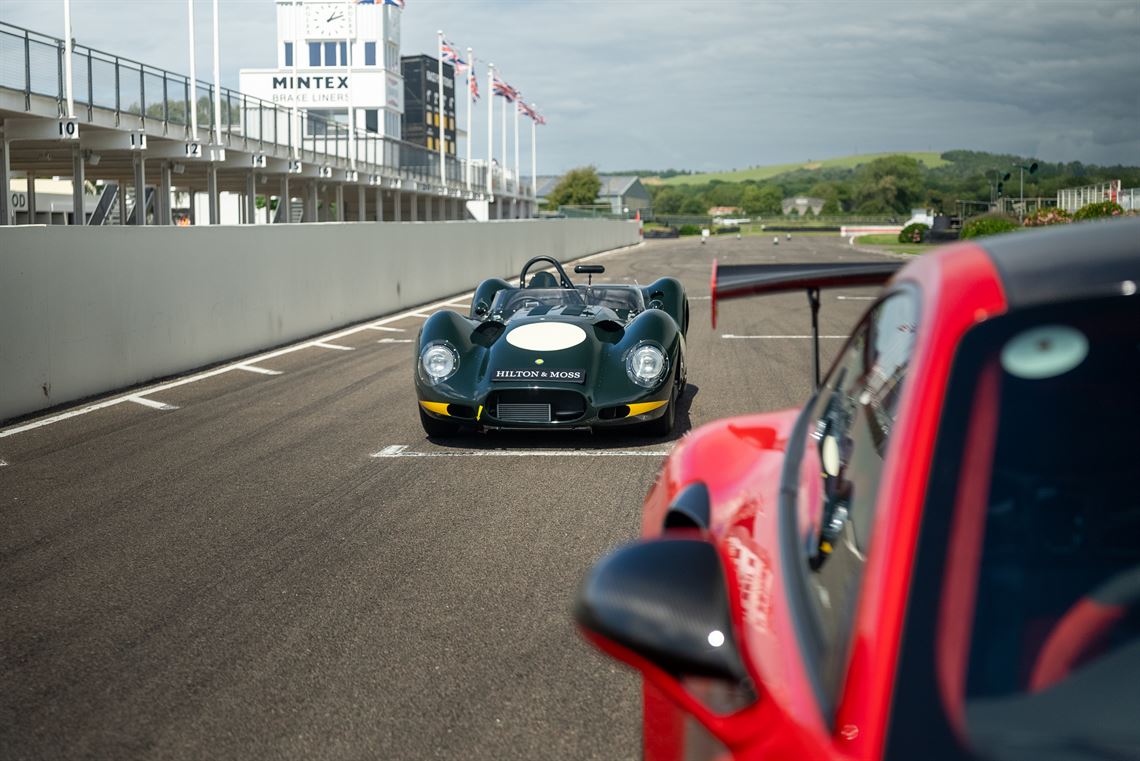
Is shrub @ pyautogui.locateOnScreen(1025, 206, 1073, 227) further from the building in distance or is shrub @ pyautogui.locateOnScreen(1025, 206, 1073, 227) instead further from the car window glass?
the building in distance

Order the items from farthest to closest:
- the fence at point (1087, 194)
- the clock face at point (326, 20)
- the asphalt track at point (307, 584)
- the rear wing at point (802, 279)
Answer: the clock face at point (326, 20), the fence at point (1087, 194), the asphalt track at point (307, 584), the rear wing at point (802, 279)

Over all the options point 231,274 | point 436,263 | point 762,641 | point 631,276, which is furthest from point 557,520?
point 631,276

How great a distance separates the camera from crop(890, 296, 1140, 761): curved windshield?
1512 millimetres

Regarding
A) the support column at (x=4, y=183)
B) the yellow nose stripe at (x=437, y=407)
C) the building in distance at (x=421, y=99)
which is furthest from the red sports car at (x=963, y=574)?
the building in distance at (x=421, y=99)

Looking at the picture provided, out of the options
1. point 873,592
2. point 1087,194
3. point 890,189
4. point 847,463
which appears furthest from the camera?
point 890,189

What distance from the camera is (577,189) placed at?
15500 centimetres

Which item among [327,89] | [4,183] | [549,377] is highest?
[327,89]

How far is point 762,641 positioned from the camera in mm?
1826

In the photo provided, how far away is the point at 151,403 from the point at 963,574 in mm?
10522

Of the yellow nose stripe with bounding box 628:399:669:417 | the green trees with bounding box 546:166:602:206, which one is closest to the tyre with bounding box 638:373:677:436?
the yellow nose stripe with bounding box 628:399:669:417

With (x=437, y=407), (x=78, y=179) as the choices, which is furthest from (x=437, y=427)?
(x=78, y=179)

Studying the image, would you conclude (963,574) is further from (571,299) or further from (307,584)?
(571,299)

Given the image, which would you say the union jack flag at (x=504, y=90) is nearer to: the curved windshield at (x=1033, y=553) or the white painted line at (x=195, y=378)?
the white painted line at (x=195, y=378)

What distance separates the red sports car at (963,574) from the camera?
59.7 inches
